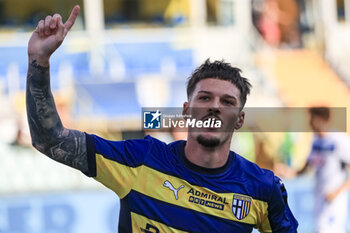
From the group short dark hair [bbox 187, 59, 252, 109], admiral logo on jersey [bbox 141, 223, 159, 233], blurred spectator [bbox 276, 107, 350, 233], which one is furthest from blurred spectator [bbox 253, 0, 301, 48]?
admiral logo on jersey [bbox 141, 223, 159, 233]

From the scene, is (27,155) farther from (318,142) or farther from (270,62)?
(270,62)

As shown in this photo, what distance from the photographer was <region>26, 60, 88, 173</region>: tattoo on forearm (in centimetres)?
240

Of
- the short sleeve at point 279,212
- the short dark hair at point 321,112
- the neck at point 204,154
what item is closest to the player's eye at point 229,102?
the neck at point 204,154

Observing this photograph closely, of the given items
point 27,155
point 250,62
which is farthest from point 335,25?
point 27,155

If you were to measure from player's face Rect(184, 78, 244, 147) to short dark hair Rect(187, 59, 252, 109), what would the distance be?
24 millimetres

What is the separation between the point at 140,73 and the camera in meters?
13.7

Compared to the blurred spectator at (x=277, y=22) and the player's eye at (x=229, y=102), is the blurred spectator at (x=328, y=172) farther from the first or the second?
the blurred spectator at (x=277, y=22)

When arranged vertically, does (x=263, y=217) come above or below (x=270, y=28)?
below

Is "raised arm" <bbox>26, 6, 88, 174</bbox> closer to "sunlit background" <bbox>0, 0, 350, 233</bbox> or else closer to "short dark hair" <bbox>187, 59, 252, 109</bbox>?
"short dark hair" <bbox>187, 59, 252, 109</bbox>

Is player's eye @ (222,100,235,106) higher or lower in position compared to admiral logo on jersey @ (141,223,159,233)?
higher

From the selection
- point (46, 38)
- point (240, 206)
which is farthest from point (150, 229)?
point (46, 38)

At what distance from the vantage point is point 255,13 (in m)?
16.2

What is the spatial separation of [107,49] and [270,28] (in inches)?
172

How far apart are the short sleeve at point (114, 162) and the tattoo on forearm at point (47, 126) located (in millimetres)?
55
